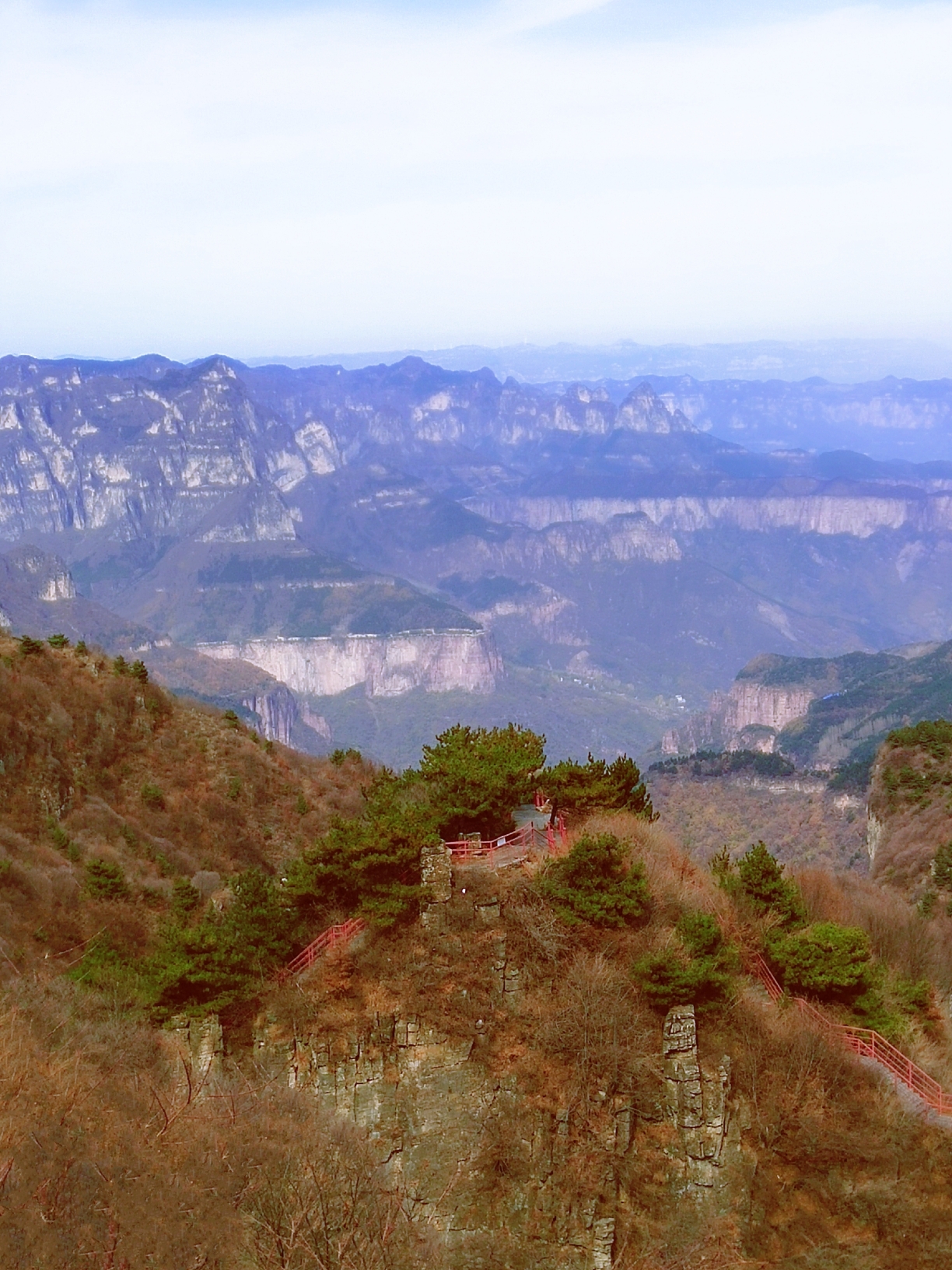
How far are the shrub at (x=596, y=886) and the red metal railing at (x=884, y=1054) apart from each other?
357 cm

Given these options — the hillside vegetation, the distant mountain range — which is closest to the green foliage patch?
the hillside vegetation

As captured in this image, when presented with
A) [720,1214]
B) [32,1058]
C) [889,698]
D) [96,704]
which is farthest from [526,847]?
[889,698]

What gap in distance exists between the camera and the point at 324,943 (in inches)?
996

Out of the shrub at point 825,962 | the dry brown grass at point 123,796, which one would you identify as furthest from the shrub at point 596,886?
the dry brown grass at point 123,796

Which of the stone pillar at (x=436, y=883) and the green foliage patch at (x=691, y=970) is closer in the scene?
the green foliage patch at (x=691, y=970)

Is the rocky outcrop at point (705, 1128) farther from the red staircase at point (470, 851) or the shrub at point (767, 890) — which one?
the shrub at point (767, 890)

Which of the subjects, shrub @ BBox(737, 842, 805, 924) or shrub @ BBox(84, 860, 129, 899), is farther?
shrub @ BBox(84, 860, 129, 899)

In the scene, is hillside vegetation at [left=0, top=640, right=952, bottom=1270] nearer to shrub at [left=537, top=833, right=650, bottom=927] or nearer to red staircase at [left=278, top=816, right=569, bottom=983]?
shrub at [left=537, top=833, right=650, bottom=927]

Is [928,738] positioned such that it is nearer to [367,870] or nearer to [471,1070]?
[367,870]

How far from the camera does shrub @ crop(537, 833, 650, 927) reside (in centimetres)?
2395

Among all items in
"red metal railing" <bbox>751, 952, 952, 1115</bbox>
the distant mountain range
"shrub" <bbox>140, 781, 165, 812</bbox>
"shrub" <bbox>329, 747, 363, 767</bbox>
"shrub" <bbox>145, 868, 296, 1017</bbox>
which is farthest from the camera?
the distant mountain range

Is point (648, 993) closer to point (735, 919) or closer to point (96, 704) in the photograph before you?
point (735, 919)

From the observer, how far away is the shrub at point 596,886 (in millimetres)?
23953

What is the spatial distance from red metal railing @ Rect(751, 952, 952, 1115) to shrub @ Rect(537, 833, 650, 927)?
357cm
